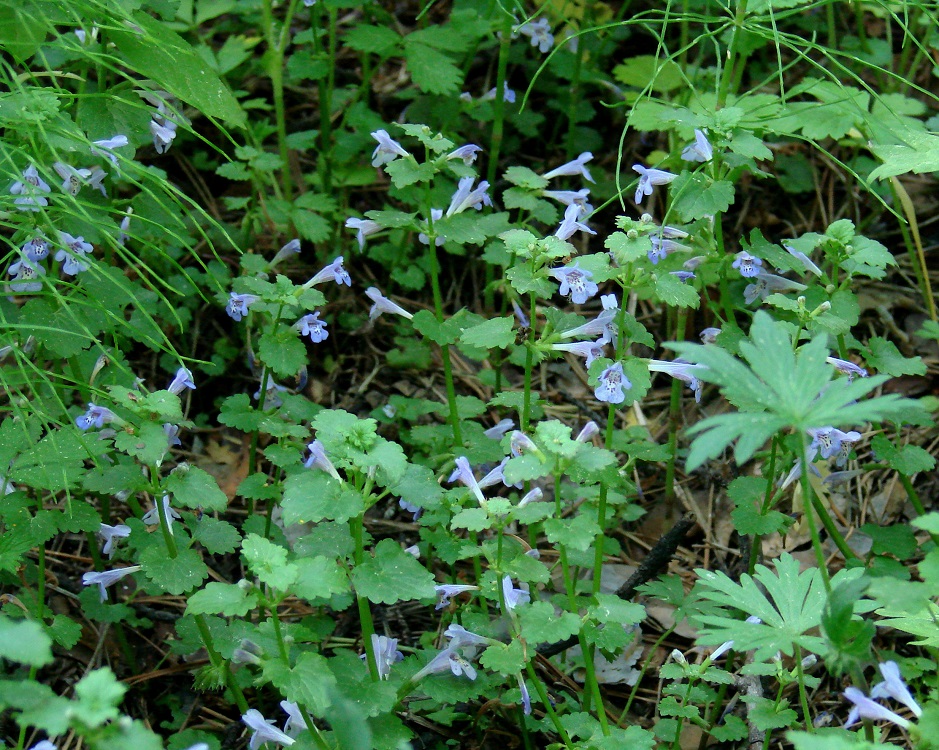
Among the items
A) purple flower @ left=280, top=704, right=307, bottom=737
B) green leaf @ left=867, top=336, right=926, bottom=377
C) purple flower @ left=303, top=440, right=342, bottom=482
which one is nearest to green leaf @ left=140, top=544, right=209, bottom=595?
purple flower @ left=280, top=704, right=307, bottom=737

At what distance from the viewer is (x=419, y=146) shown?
4.34 m

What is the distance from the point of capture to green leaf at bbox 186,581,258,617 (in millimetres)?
1835

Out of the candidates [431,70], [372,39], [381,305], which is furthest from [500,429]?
[372,39]

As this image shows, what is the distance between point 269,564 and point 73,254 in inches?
42.7

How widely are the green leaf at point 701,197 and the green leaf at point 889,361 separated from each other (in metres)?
0.62

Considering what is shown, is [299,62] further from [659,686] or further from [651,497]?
[659,686]

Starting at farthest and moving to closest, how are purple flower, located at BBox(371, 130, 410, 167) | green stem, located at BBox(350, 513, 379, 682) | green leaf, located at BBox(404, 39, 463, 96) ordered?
1. green leaf, located at BBox(404, 39, 463, 96)
2. purple flower, located at BBox(371, 130, 410, 167)
3. green stem, located at BBox(350, 513, 379, 682)

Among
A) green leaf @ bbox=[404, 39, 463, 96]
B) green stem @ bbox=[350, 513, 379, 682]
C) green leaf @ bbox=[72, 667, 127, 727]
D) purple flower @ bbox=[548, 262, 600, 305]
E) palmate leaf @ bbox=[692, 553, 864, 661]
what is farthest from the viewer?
green leaf @ bbox=[404, 39, 463, 96]

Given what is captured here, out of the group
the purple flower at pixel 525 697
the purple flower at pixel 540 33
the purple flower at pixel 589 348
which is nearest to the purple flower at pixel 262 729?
the purple flower at pixel 525 697

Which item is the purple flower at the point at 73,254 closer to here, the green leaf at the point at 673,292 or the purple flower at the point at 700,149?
the green leaf at the point at 673,292

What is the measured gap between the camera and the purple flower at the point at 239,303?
2.82 metres

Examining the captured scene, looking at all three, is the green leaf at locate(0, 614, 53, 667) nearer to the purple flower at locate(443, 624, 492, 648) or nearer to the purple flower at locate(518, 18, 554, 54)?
the purple flower at locate(443, 624, 492, 648)

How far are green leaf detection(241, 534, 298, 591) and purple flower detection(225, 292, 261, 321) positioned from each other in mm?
1116

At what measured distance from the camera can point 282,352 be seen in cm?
274
